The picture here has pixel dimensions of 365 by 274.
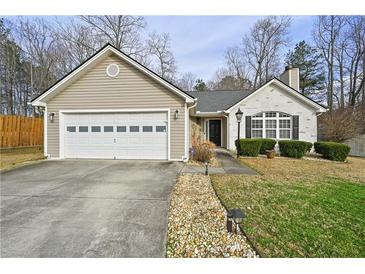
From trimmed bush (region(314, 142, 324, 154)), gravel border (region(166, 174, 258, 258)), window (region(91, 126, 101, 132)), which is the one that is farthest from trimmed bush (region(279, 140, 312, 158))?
window (region(91, 126, 101, 132))

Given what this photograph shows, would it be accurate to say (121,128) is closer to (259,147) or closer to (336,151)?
(259,147)

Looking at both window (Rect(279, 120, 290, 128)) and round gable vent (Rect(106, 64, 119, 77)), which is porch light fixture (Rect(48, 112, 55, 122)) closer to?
round gable vent (Rect(106, 64, 119, 77))

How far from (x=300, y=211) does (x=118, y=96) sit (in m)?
8.96

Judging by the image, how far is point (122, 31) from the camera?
2523cm

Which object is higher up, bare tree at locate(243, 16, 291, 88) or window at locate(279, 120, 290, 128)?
bare tree at locate(243, 16, 291, 88)

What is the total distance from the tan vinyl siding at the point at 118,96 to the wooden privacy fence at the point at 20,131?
493 centimetres

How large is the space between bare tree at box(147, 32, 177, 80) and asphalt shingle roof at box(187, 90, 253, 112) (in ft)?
38.9

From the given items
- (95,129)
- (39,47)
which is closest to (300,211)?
(95,129)

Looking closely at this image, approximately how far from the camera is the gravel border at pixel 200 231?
292 cm

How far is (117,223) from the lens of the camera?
375 cm

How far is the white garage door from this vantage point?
10172 millimetres
